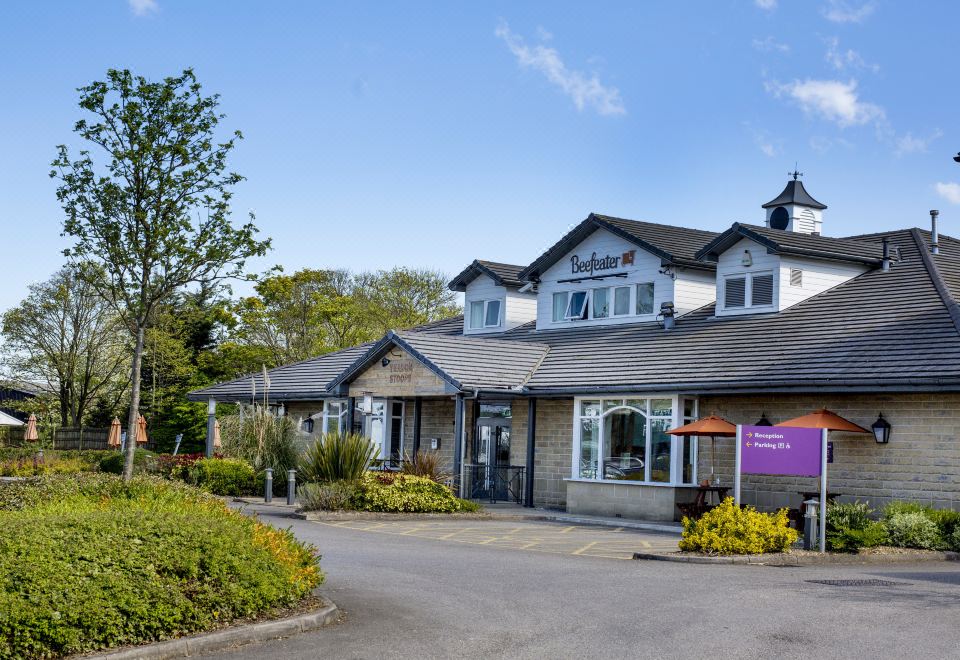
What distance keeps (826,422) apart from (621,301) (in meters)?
10.5

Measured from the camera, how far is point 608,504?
2558 cm

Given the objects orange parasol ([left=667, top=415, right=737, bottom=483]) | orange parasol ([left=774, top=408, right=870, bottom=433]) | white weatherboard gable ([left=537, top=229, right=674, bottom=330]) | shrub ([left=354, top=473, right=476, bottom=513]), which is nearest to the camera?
orange parasol ([left=774, top=408, right=870, bottom=433])

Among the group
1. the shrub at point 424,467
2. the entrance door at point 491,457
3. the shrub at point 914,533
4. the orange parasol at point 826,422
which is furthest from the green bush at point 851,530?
the entrance door at point 491,457

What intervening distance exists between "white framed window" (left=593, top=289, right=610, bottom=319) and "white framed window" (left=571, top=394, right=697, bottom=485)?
16.5 feet

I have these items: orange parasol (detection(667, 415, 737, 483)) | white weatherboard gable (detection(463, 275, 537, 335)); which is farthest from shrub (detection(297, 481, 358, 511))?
white weatherboard gable (detection(463, 275, 537, 335))

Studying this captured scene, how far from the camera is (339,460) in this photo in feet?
80.5

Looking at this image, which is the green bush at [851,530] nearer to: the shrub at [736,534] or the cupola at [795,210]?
the shrub at [736,534]

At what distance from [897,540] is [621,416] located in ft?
28.4

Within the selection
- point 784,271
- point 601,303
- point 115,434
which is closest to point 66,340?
point 115,434

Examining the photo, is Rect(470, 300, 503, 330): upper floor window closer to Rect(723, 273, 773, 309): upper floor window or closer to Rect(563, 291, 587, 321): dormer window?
Rect(563, 291, 587, 321): dormer window

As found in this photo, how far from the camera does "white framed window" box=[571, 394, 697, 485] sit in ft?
80.6

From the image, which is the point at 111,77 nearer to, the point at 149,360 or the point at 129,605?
the point at 129,605

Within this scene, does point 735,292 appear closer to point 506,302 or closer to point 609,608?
point 506,302

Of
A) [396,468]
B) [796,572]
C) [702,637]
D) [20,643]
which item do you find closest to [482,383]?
[396,468]
